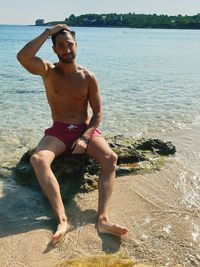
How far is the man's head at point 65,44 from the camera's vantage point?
509 cm

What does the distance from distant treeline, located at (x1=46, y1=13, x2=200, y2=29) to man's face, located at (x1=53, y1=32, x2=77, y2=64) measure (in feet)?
384

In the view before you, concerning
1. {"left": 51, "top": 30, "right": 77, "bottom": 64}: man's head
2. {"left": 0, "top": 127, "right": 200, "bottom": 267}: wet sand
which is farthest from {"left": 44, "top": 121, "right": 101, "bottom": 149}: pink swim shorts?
{"left": 51, "top": 30, "right": 77, "bottom": 64}: man's head

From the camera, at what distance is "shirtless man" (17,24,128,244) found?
15.0ft

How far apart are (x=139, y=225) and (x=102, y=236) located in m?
0.46

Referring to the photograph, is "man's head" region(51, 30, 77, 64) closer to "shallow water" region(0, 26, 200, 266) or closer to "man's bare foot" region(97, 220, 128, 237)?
"shallow water" region(0, 26, 200, 266)

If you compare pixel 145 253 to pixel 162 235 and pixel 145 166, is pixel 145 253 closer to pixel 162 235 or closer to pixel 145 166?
pixel 162 235

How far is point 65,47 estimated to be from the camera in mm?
5117

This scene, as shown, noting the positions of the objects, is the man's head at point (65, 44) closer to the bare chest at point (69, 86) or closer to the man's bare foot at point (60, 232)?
the bare chest at point (69, 86)

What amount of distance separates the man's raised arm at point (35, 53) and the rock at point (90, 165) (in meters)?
1.10

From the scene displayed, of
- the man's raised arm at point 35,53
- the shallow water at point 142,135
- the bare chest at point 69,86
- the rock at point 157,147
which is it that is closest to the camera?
the shallow water at point 142,135

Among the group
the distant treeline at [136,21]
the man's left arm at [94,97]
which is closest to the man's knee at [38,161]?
the man's left arm at [94,97]

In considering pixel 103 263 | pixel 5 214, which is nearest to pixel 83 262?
pixel 103 263

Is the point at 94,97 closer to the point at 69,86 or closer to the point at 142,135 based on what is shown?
the point at 69,86

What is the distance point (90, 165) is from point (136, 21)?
13966 centimetres
